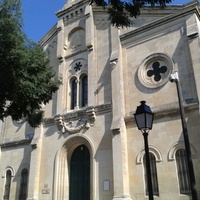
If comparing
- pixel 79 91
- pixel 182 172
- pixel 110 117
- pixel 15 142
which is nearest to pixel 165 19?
pixel 110 117

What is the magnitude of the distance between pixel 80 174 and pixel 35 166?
3.30 m

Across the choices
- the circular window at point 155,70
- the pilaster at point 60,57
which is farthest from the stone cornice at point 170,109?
the pilaster at point 60,57

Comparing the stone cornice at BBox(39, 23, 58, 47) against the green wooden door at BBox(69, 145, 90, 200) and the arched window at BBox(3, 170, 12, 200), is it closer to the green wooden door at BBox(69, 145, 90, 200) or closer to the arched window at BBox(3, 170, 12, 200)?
the green wooden door at BBox(69, 145, 90, 200)

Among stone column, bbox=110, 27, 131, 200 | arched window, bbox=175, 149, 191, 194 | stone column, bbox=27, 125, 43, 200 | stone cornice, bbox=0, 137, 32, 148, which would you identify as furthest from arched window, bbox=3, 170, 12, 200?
arched window, bbox=175, 149, 191, 194

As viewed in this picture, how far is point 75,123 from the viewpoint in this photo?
17906mm

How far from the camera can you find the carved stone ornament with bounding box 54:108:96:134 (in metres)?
17.2

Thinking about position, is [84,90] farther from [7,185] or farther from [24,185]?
[7,185]

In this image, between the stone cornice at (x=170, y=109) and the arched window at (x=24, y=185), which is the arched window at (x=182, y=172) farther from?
the arched window at (x=24, y=185)

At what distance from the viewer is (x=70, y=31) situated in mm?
21500

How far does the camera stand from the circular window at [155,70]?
15906 mm

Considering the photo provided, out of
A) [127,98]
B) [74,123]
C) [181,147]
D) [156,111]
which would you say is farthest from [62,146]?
[181,147]

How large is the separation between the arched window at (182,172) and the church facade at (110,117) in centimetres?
5

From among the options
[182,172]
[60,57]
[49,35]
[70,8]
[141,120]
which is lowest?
[182,172]

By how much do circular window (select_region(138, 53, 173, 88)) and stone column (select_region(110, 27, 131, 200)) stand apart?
152 cm
